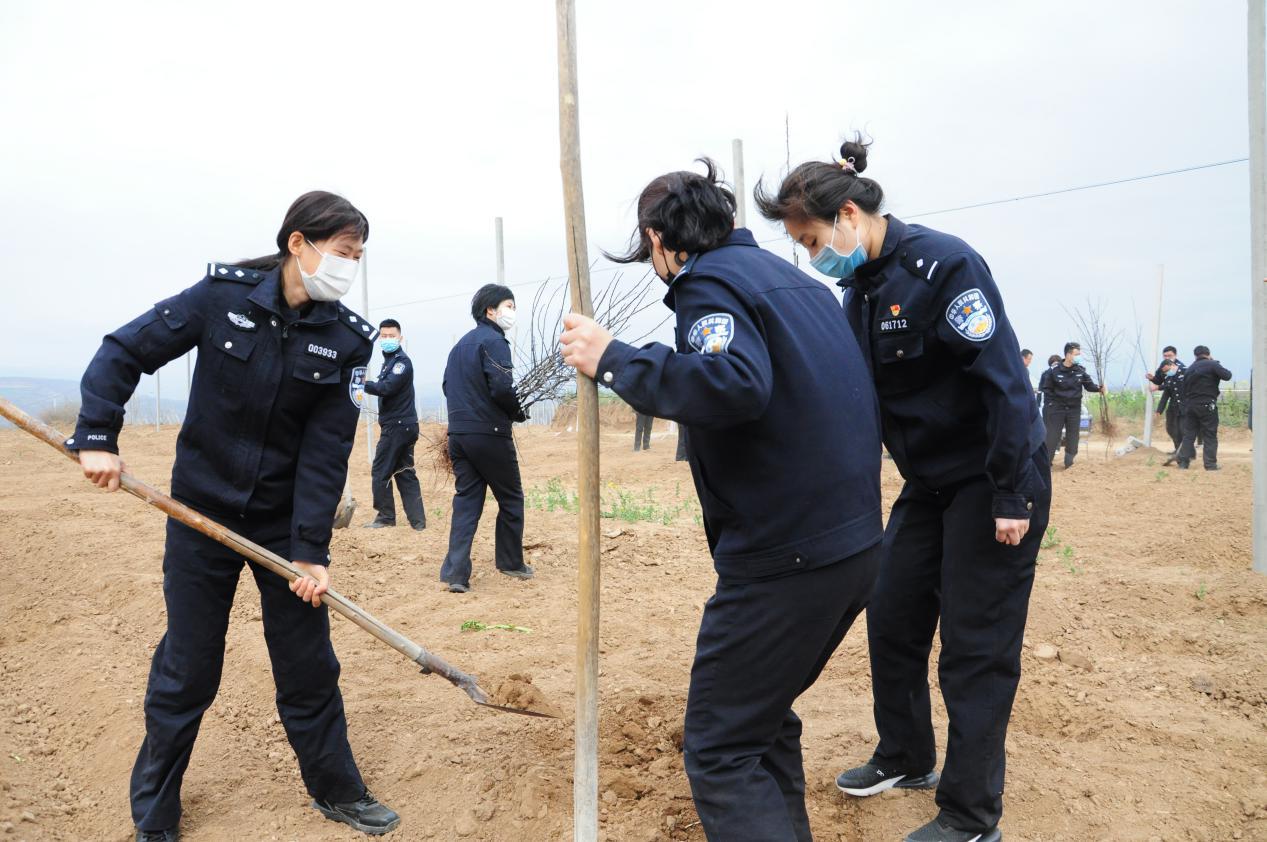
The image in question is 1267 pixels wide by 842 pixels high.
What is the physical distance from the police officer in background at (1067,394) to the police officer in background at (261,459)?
1289cm

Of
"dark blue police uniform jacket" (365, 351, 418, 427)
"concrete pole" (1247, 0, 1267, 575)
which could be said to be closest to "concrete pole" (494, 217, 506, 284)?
"dark blue police uniform jacket" (365, 351, 418, 427)

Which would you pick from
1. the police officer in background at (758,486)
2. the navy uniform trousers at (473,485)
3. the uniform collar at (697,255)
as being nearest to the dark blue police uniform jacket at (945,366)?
the police officer in background at (758,486)

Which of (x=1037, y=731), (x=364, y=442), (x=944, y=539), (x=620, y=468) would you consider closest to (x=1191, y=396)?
(x=620, y=468)

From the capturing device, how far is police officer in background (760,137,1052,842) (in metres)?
2.51

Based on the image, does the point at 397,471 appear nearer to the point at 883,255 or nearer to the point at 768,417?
the point at 883,255

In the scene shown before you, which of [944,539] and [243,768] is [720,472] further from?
[243,768]

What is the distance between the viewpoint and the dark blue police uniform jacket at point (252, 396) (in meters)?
2.60

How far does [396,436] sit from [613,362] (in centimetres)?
646

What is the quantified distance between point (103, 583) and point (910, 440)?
17.2 feet

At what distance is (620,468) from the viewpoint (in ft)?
47.4

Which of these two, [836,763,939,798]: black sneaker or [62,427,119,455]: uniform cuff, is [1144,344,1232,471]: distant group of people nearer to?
[836,763,939,798]: black sneaker

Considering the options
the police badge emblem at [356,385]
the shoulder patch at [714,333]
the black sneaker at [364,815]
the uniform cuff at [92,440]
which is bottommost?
the black sneaker at [364,815]

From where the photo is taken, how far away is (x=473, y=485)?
611cm

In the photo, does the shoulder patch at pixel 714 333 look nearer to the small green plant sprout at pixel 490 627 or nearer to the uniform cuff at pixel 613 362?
the uniform cuff at pixel 613 362
